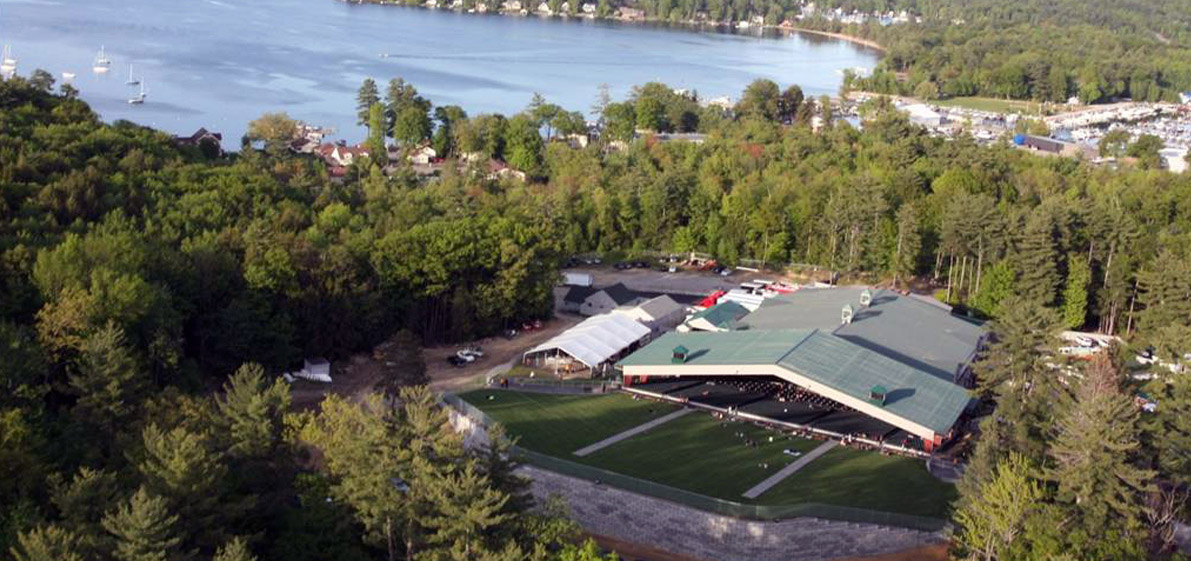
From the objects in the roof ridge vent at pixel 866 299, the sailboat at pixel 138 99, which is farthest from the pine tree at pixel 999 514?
the sailboat at pixel 138 99

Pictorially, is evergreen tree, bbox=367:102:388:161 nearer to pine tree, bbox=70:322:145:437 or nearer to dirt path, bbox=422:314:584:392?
dirt path, bbox=422:314:584:392

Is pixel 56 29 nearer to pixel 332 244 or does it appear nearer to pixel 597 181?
pixel 597 181

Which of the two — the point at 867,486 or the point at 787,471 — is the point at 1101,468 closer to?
the point at 867,486

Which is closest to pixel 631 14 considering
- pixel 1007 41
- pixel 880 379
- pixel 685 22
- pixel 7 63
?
pixel 685 22

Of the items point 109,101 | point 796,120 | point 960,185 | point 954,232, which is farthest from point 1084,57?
point 109,101

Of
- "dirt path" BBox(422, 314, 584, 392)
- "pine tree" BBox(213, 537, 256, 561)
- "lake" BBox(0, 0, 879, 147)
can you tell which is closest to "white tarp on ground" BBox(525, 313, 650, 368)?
"dirt path" BBox(422, 314, 584, 392)

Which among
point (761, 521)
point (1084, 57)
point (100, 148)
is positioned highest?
point (1084, 57)
